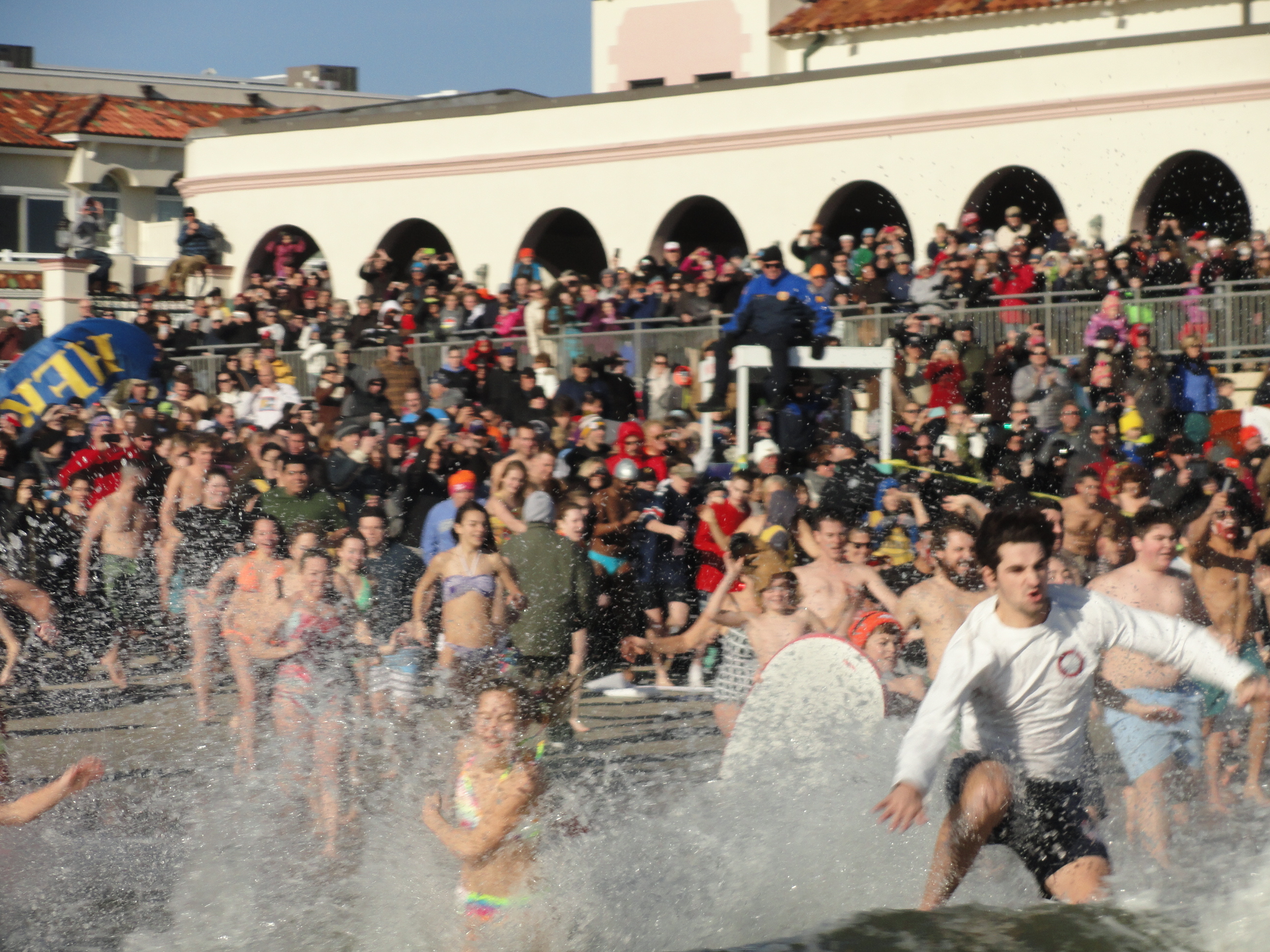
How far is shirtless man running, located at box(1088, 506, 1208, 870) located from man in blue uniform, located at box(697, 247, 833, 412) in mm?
6401

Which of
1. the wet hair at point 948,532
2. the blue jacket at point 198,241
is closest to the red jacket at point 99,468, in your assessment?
the wet hair at point 948,532

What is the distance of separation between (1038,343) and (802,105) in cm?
950

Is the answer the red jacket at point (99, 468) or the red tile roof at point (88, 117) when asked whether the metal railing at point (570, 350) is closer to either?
the red jacket at point (99, 468)

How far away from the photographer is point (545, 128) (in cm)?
2406

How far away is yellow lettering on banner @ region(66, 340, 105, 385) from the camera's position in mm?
17000

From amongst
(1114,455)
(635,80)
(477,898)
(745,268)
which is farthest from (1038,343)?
(635,80)

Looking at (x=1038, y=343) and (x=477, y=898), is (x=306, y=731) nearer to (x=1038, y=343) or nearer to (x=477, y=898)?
(x=477, y=898)

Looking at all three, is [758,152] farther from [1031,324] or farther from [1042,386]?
[1042,386]

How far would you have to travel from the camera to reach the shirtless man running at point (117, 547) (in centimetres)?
1159

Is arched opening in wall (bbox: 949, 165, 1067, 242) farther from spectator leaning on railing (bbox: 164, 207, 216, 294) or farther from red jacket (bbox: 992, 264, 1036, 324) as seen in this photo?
spectator leaning on railing (bbox: 164, 207, 216, 294)

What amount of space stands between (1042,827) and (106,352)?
14289mm

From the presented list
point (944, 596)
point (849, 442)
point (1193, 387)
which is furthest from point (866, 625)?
point (1193, 387)

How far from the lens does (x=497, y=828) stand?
5559 mm

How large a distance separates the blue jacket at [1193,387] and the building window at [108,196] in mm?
25680
